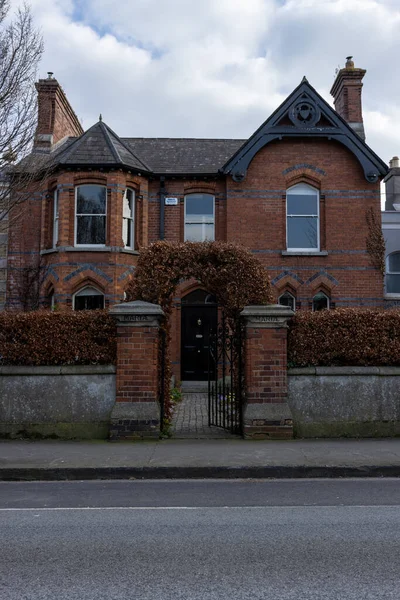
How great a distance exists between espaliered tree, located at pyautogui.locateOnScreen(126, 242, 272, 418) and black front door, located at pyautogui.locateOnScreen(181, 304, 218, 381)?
7.40 meters

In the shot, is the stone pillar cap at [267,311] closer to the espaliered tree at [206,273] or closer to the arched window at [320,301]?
the espaliered tree at [206,273]

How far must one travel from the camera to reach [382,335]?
31.0ft

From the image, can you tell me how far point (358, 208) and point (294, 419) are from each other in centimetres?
1006

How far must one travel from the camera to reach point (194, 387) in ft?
55.5

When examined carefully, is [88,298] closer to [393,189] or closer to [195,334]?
[195,334]

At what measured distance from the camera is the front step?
55.0 feet

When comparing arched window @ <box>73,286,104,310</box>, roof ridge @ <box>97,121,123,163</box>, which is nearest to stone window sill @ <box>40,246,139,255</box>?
arched window @ <box>73,286,104,310</box>

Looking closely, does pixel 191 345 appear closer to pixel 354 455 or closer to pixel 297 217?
pixel 297 217

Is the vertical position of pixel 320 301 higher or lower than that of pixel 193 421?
higher

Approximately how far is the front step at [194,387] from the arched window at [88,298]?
3.62 m

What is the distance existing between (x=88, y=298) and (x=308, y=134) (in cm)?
876

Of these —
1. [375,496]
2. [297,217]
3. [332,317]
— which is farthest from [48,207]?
[375,496]

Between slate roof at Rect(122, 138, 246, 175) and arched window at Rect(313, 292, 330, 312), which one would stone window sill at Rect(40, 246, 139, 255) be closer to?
slate roof at Rect(122, 138, 246, 175)

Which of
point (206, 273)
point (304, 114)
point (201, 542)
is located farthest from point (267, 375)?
point (304, 114)
